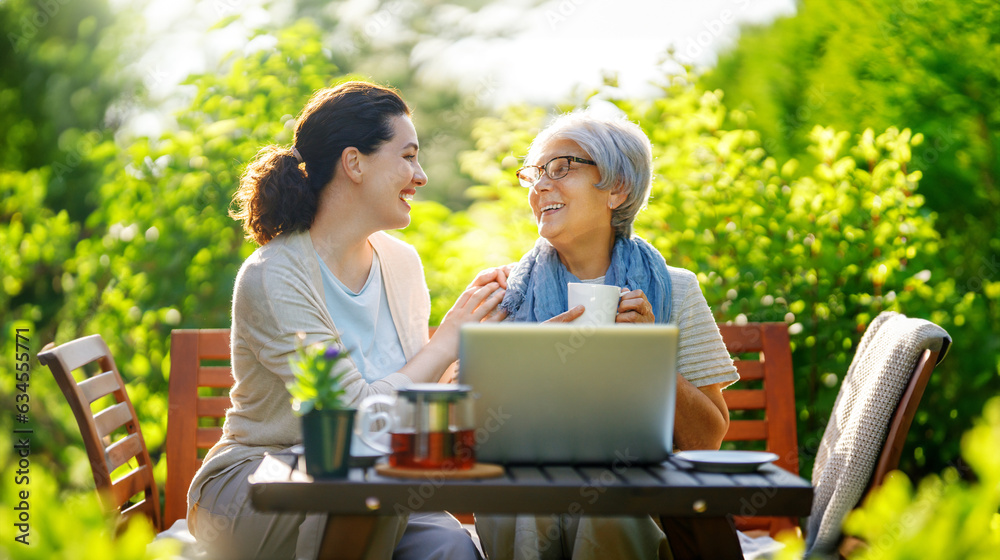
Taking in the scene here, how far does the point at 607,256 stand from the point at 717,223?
2.70 ft

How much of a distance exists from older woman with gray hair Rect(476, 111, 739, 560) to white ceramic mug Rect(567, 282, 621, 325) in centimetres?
38

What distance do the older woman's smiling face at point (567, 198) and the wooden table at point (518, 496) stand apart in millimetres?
1121

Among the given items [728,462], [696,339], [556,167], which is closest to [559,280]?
[556,167]

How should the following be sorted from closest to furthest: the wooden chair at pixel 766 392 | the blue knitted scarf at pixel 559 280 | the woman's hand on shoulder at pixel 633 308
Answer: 1. the woman's hand on shoulder at pixel 633 308
2. the blue knitted scarf at pixel 559 280
3. the wooden chair at pixel 766 392

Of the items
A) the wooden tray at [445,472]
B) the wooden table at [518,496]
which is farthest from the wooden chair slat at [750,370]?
the wooden tray at [445,472]

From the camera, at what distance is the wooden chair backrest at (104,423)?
85.8 inches

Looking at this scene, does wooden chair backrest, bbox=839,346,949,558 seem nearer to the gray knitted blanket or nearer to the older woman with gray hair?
the gray knitted blanket

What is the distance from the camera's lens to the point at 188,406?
2.69m

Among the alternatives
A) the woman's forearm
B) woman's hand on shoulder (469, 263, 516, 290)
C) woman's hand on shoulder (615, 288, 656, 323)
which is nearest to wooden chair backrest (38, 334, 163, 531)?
woman's hand on shoulder (469, 263, 516, 290)

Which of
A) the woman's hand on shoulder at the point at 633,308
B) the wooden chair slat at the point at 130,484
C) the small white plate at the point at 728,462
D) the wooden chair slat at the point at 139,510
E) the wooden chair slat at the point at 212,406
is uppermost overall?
the woman's hand on shoulder at the point at 633,308

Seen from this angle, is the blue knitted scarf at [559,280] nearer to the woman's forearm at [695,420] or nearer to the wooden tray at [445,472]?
the woman's forearm at [695,420]

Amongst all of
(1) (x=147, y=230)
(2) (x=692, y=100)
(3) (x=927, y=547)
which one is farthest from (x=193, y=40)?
(3) (x=927, y=547)

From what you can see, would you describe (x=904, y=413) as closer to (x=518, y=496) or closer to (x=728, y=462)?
(x=728, y=462)

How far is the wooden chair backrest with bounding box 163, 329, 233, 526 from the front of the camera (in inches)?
104
